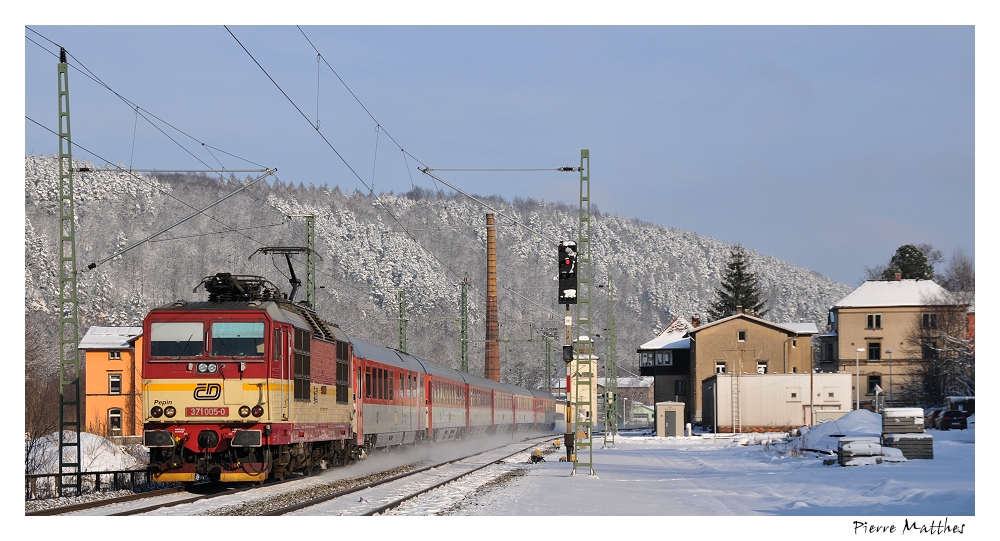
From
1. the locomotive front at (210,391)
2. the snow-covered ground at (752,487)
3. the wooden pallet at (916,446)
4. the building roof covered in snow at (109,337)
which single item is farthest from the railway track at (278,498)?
the building roof covered in snow at (109,337)

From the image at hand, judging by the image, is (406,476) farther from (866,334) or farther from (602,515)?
(866,334)

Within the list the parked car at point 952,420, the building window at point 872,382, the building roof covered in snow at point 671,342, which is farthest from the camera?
the building roof covered in snow at point 671,342

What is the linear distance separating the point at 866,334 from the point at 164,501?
7625 centimetres

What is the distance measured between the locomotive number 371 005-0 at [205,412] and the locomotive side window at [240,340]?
3.73ft

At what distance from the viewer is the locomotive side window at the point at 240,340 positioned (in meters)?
23.2

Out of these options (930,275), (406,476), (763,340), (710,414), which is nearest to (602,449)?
(406,476)

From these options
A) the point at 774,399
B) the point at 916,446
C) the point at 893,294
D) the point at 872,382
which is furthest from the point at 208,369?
the point at 893,294

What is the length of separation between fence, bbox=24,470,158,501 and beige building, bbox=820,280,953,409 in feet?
230

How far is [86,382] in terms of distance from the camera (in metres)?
73.5

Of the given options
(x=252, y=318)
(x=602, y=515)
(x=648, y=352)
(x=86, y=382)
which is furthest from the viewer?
(x=648, y=352)

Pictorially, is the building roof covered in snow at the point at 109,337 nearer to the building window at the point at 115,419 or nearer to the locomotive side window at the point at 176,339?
the building window at the point at 115,419

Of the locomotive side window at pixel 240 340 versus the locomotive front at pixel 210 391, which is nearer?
the locomotive front at pixel 210 391

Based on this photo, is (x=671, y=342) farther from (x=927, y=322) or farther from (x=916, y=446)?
(x=916, y=446)

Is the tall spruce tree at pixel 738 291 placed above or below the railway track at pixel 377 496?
above
